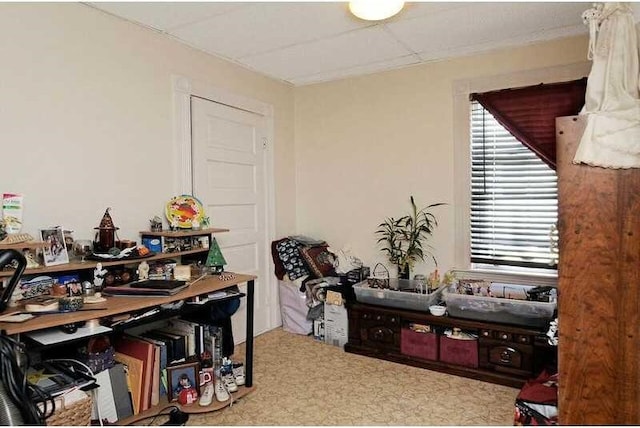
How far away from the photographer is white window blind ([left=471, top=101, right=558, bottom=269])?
3.02 meters

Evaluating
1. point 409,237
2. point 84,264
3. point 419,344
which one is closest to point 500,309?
point 419,344

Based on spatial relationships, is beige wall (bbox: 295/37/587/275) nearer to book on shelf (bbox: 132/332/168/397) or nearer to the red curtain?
the red curtain

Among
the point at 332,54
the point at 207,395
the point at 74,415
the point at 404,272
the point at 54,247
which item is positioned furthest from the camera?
the point at 404,272

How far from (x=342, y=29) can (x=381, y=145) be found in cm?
116

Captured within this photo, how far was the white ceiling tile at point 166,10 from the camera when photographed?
2.39 metres

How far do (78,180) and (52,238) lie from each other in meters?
0.39

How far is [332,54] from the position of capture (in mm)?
3234

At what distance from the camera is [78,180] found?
7.77 ft

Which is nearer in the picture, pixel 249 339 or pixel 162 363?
pixel 162 363

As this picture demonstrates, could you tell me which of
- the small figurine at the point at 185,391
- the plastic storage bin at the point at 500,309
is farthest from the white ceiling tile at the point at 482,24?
the small figurine at the point at 185,391

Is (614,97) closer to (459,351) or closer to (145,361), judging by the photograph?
(459,351)

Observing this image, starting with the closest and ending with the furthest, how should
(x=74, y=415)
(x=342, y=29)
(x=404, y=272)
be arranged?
(x=74, y=415) → (x=342, y=29) → (x=404, y=272)

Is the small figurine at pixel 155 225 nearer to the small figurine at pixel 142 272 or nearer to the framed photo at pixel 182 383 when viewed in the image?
the small figurine at pixel 142 272

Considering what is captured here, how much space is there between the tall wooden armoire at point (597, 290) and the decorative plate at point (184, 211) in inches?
86.3
